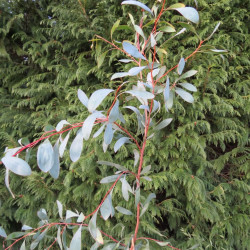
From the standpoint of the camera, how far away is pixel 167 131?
1.44 m

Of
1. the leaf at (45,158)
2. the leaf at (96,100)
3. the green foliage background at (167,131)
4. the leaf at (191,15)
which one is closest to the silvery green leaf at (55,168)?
the leaf at (45,158)

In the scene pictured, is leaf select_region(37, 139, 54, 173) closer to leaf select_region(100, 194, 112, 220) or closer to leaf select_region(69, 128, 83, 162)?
leaf select_region(69, 128, 83, 162)

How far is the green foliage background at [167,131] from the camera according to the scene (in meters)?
1.33

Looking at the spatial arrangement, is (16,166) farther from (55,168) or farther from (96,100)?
(96,100)

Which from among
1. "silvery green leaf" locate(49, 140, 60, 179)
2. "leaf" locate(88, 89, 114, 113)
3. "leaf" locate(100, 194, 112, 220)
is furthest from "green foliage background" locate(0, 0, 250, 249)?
"leaf" locate(88, 89, 114, 113)

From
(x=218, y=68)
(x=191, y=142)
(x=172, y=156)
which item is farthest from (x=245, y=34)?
(x=172, y=156)

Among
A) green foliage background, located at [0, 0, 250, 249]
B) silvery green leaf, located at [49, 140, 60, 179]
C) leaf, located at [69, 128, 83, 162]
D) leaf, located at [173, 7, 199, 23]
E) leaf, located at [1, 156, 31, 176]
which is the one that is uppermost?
leaf, located at [173, 7, 199, 23]

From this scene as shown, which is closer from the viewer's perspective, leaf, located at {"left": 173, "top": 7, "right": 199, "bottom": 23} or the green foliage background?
leaf, located at {"left": 173, "top": 7, "right": 199, "bottom": 23}

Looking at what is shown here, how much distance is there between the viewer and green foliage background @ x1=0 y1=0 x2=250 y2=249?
1332 mm

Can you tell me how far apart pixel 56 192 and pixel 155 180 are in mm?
766

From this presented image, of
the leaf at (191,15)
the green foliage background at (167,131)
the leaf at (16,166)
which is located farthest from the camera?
the green foliage background at (167,131)

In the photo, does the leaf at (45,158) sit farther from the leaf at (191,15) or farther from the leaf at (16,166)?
the leaf at (191,15)

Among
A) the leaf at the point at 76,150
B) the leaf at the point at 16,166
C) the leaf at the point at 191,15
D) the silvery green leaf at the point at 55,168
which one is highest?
the leaf at the point at 191,15

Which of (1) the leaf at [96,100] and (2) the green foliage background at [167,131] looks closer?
(1) the leaf at [96,100]
